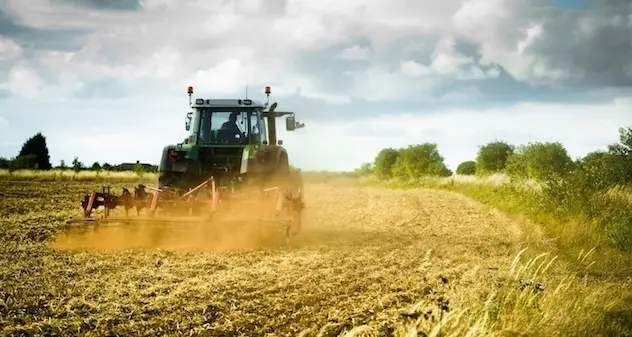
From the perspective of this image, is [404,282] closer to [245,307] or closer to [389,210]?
[245,307]

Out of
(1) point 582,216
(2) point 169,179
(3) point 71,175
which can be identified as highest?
(3) point 71,175

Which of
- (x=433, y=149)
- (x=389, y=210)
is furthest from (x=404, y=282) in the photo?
(x=433, y=149)

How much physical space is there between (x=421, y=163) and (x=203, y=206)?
166 feet

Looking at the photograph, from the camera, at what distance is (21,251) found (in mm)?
11188

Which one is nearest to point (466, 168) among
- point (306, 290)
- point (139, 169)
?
point (139, 169)

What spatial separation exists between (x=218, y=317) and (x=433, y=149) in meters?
57.8

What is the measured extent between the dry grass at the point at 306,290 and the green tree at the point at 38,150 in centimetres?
3564

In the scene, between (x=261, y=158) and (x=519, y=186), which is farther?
(x=519, y=186)

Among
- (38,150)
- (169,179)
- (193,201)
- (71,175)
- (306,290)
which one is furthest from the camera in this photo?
(38,150)

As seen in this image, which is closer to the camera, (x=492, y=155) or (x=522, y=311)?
(x=522, y=311)

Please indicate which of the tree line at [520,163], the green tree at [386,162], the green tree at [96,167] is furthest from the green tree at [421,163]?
the green tree at [96,167]

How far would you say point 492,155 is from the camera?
2343 inches

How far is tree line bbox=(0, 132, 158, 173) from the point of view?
44.9 meters

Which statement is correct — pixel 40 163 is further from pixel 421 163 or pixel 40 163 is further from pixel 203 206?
pixel 203 206
